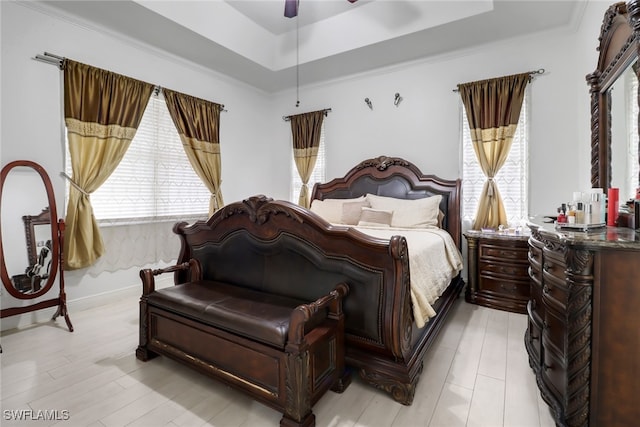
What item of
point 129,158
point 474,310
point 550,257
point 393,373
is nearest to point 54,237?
point 129,158

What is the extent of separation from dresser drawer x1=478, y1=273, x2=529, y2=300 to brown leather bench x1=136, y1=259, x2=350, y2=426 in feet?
6.78

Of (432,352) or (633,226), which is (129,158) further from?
(633,226)

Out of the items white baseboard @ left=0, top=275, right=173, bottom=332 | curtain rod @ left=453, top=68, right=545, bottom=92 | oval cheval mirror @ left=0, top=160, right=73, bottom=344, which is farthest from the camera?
curtain rod @ left=453, top=68, right=545, bottom=92

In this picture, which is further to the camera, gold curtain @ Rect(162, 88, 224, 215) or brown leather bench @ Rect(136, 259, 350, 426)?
gold curtain @ Rect(162, 88, 224, 215)

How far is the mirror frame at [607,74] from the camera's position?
186 centimetres

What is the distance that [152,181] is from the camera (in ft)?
12.4

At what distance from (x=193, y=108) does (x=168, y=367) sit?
3200 mm

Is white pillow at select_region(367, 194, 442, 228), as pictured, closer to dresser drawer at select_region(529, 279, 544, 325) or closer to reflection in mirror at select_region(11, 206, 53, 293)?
dresser drawer at select_region(529, 279, 544, 325)

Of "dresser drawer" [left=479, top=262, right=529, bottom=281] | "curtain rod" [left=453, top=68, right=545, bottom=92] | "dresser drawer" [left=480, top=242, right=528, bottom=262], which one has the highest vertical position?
"curtain rod" [left=453, top=68, right=545, bottom=92]

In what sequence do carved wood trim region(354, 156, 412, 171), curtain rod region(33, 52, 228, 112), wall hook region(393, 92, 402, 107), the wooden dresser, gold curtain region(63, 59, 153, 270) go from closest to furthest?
1. the wooden dresser
2. curtain rod region(33, 52, 228, 112)
3. gold curtain region(63, 59, 153, 270)
4. carved wood trim region(354, 156, 412, 171)
5. wall hook region(393, 92, 402, 107)

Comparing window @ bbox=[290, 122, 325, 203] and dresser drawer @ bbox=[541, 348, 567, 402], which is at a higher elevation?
window @ bbox=[290, 122, 325, 203]

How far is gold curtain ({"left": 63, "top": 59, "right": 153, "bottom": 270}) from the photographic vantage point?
3.02 meters

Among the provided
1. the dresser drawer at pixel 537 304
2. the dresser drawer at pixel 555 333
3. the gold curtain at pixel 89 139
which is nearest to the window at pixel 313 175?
the gold curtain at pixel 89 139

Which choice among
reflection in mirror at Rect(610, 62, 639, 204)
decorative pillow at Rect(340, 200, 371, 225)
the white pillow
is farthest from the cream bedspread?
reflection in mirror at Rect(610, 62, 639, 204)
